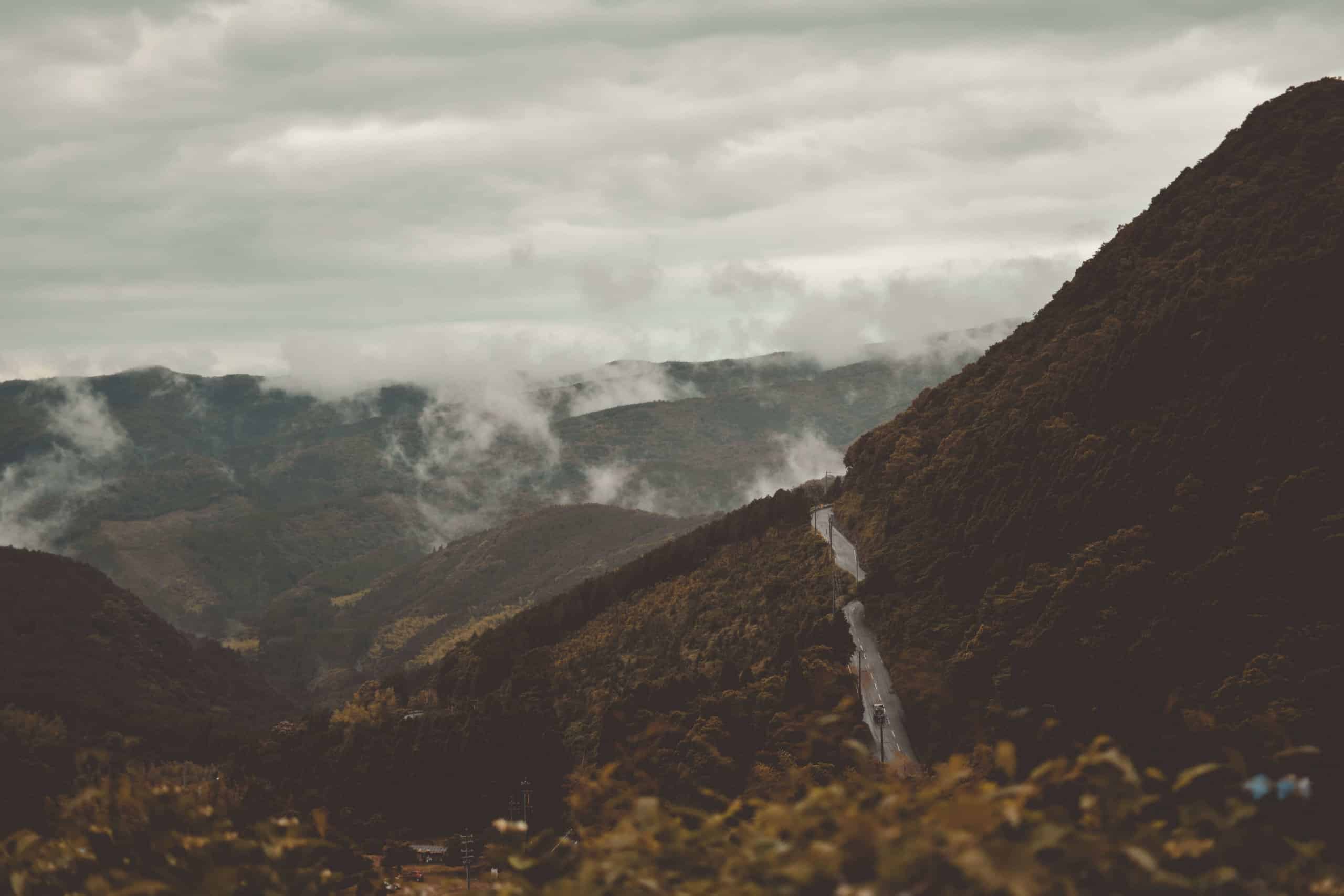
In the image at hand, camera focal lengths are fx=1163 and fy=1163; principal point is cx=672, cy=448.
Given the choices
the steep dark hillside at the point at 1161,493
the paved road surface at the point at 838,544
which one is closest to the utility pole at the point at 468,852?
the steep dark hillside at the point at 1161,493

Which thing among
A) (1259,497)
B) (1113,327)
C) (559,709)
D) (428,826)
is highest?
(1113,327)

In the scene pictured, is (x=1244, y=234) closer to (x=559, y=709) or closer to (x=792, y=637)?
(x=792, y=637)

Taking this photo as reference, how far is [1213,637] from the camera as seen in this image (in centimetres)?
6322

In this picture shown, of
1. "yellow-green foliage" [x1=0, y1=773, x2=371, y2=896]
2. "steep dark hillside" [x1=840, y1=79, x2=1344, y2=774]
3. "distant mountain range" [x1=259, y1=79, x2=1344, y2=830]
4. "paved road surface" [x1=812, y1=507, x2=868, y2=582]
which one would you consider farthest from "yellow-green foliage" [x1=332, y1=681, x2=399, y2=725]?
"yellow-green foliage" [x1=0, y1=773, x2=371, y2=896]

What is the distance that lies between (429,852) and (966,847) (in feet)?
316

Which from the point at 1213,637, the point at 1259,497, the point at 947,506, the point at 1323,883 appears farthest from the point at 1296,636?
the point at 1323,883

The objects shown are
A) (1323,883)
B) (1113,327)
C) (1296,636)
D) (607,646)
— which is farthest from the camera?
(607,646)

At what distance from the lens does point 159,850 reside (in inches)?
600

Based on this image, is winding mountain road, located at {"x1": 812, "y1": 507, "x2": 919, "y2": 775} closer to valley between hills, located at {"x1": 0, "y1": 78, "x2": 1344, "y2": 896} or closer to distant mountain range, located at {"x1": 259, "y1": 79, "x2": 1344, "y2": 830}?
valley between hills, located at {"x1": 0, "y1": 78, "x2": 1344, "y2": 896}

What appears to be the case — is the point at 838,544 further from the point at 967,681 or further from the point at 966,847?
the point at 966,847

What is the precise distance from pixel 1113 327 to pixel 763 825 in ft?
324

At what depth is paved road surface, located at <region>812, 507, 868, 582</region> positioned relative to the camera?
350 ft

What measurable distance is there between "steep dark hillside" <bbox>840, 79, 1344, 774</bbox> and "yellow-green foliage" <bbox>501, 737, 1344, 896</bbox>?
31760 millimetres

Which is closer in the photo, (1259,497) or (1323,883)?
(1323,883)
